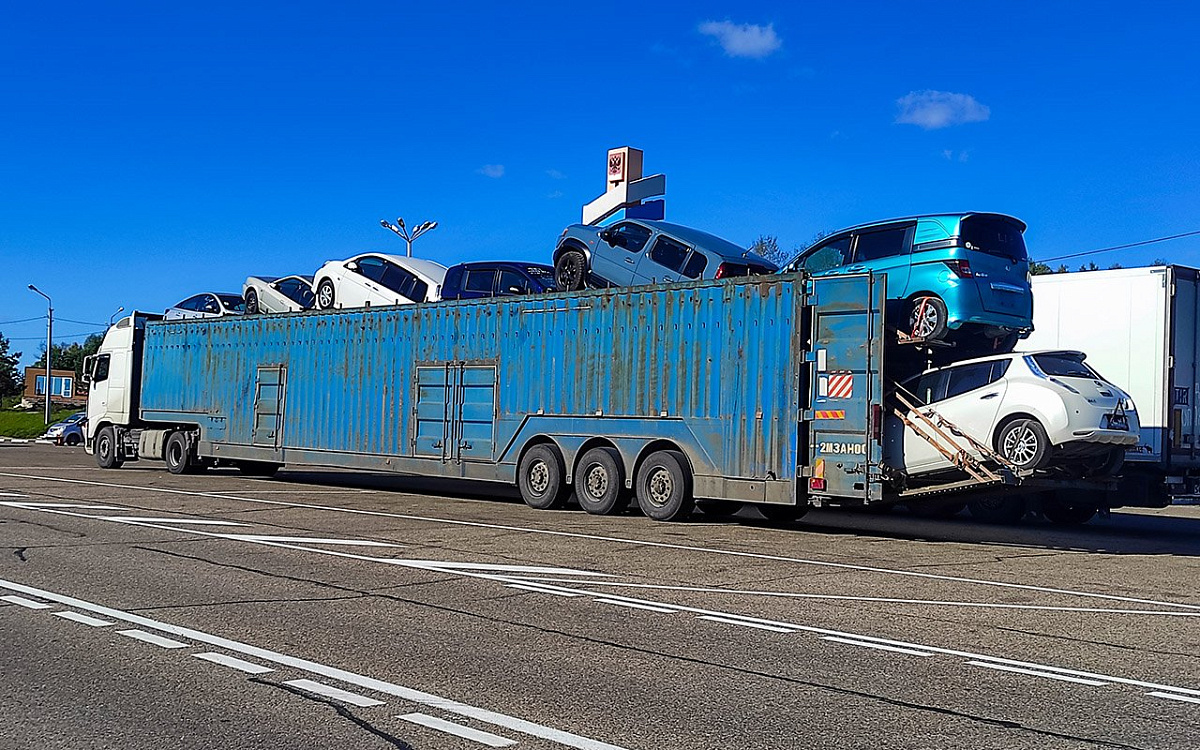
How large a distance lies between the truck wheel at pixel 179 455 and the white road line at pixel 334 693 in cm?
1973

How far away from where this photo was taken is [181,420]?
2480cm

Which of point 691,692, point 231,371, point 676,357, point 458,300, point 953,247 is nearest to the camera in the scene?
point 691,692

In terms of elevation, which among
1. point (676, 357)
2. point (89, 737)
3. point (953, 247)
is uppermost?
point (953, 247)

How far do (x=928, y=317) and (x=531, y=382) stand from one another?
622 cm

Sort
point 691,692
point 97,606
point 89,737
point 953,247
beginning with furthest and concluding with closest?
1. point 953,247
2. point 97,606
3. point 691,692
4. point 89,737

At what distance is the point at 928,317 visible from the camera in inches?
556

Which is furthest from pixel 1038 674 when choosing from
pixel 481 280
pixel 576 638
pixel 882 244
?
pixel 481 280

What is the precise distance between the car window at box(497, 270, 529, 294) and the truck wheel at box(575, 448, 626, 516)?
3490 millimetres

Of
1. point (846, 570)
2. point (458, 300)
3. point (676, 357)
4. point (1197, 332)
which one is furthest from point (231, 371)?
point (1197, 332)

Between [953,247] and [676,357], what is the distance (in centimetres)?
394

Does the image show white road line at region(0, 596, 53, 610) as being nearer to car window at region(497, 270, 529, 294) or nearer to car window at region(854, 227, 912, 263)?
car window at region(854, 227, 912, 263)

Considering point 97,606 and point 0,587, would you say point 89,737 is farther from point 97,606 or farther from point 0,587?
point 0,587

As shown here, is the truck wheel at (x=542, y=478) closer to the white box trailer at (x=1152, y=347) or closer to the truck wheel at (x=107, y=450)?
the white box trailer at (x=1152, y=347)

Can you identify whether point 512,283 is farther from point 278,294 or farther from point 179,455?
point 179,455
